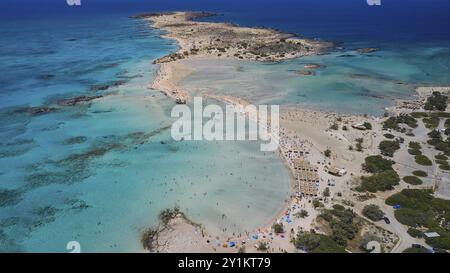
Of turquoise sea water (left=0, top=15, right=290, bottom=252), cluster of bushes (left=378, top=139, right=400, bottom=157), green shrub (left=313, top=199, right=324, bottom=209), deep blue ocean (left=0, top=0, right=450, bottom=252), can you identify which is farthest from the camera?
cluster of bushes (left=378, top=139, right=400, bottom=157)

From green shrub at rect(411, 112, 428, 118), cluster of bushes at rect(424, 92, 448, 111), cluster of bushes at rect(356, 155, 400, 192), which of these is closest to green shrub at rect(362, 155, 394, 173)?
cluster of bushes at rect(356, 155, 400, 192)

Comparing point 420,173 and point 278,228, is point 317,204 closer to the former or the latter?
point 278,228

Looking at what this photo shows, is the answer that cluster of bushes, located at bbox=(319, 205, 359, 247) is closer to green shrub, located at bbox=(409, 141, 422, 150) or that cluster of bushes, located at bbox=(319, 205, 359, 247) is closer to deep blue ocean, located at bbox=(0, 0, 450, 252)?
deep blue ocean, located at bbox=(0, 0, 450, 252)

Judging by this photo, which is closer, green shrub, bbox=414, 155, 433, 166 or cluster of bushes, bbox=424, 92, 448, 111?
green shrub, bbox=414, 155, 433, 166

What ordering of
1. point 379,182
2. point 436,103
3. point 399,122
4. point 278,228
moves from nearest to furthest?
point 278,228, point 379,182, point 399,122, point 436,103

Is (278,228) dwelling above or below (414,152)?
below

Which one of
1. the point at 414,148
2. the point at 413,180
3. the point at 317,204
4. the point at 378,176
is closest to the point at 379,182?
the point at 378,176

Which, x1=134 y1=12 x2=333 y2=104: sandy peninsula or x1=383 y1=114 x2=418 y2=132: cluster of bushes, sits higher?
x1=134 y1=12 x2=333 y2=104: sandy peninsula
